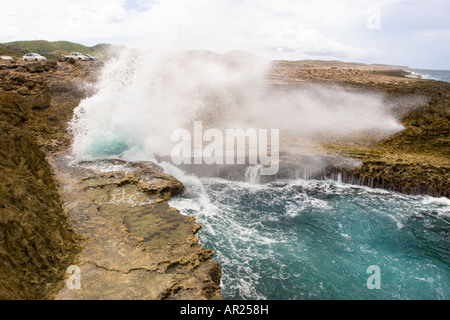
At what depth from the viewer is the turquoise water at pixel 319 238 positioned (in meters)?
7.05

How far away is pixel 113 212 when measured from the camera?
7691mm

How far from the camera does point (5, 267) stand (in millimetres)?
4262

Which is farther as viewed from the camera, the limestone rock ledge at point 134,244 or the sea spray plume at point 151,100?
the sea spray plume at point 151,100

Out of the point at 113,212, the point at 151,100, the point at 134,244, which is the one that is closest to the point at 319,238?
the point at 134,244

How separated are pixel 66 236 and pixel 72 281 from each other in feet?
4.31

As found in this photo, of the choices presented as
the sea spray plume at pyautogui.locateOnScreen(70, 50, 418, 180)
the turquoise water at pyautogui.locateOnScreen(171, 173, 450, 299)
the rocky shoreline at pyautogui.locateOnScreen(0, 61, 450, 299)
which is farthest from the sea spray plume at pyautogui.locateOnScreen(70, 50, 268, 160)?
the turquoise water at pyautogui.locateOnScreen(171, 173, 450, 299)

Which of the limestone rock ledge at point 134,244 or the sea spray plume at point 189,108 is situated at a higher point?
the sea spray plume at point 189,108

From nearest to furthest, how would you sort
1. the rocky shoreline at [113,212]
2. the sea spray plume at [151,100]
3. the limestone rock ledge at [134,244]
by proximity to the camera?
the rocky shoreline at [113,212], the limestone rock ledge at [134,244], the sea spray plume at [151,100]

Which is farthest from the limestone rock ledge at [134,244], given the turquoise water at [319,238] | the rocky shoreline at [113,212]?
the turquoise water at [319,238]

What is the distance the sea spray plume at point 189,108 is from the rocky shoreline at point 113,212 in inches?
58.8

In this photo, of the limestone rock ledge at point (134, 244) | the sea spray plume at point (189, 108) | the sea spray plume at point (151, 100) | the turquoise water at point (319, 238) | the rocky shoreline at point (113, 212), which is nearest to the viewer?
the rocky shoreline at point (113, 212)

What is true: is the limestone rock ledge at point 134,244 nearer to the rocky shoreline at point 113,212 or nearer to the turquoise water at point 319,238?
the rocky shoreline at point 113,212
